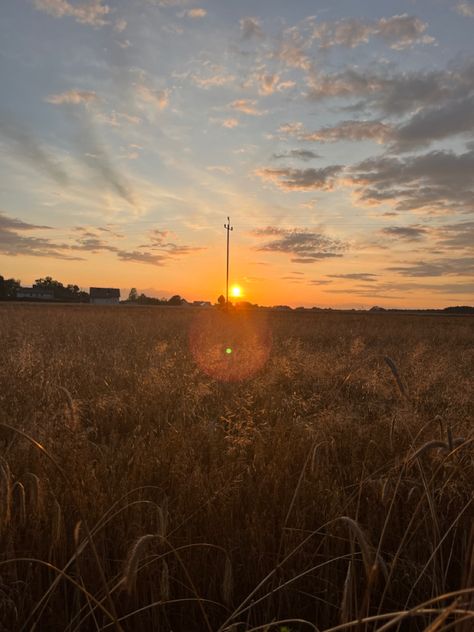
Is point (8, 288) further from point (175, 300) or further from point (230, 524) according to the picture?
point (230, 524)

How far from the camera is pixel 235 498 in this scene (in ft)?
8.65

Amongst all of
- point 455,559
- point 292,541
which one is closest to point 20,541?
point 292,541

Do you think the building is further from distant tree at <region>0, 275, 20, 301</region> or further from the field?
the field

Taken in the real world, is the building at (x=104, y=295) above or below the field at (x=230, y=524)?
above

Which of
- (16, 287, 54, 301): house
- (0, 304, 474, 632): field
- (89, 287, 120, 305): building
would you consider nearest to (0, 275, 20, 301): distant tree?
(16, 287, 54, 301): house

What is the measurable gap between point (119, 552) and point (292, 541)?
0.86 metres

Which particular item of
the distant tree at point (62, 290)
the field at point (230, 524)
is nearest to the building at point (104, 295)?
the distant tree at point (62, 290)

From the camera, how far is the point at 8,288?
358 feet

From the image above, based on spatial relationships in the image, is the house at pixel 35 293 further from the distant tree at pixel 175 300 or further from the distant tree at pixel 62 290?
the distant tree at pixel 175 300

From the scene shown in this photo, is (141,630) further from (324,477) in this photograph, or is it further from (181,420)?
(181,420)

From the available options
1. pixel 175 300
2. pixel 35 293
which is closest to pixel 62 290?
pixel 35 293

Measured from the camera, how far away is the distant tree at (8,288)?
10170 centimetres

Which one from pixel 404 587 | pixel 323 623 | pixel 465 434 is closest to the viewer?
pixel 323 623

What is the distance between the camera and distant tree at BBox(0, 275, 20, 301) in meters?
102
